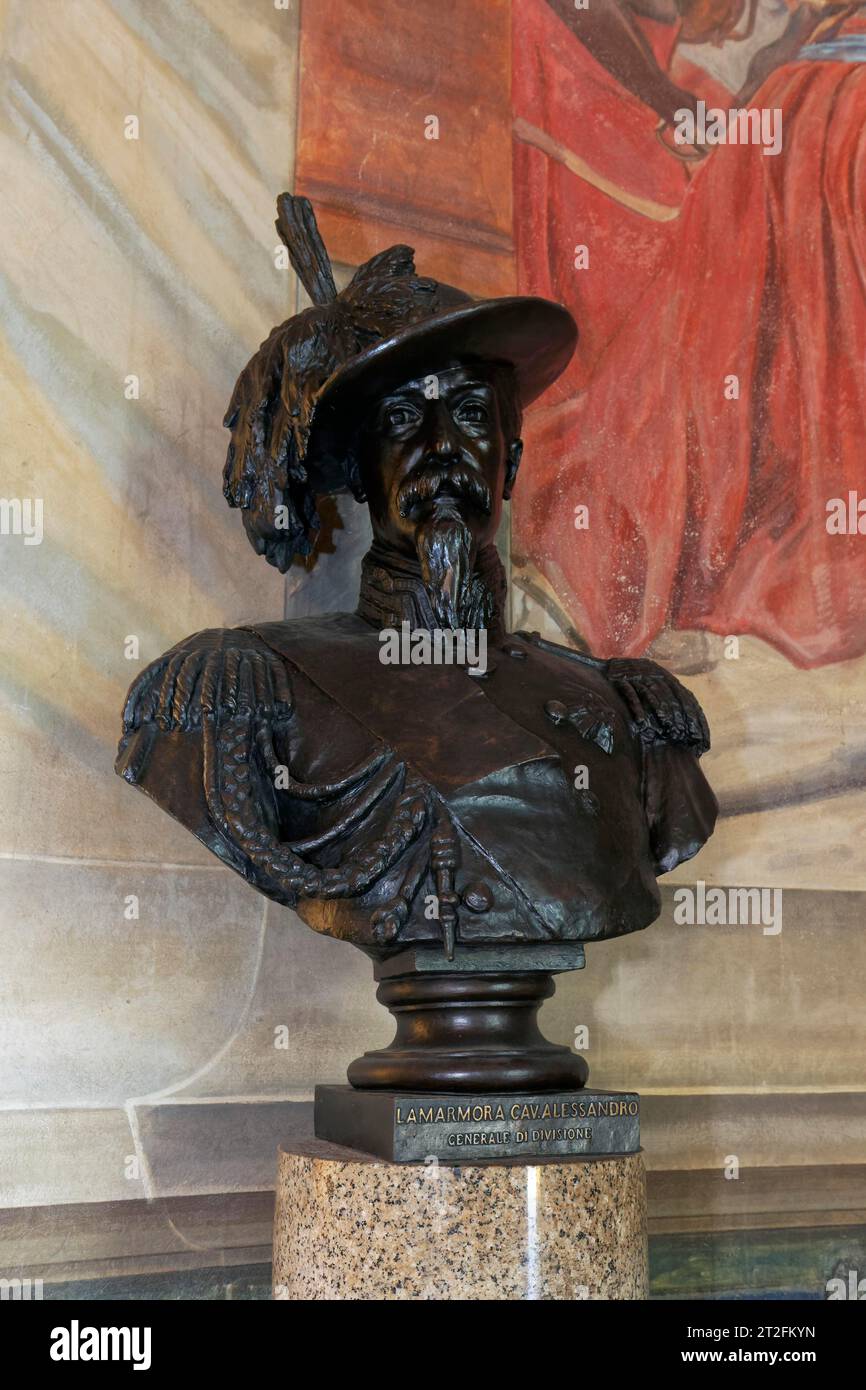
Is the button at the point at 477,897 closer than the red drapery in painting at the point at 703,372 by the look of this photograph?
Yes

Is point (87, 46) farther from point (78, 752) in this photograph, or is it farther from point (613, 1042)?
point (613, 1042)

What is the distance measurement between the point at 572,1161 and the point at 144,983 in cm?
137

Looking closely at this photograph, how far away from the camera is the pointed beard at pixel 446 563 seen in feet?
9.96

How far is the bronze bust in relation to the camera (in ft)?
8.97

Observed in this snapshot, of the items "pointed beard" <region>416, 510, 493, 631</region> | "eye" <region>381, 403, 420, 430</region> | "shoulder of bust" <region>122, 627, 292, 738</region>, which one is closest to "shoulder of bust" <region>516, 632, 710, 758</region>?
"pointed beard" <region>416, 510, 493, 631</region>

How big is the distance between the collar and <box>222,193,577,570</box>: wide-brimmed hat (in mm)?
263

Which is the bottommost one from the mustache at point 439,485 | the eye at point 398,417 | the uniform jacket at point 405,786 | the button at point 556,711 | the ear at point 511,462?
the uniform jacket at point 405,786

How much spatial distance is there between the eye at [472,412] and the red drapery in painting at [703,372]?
113 centimetres
